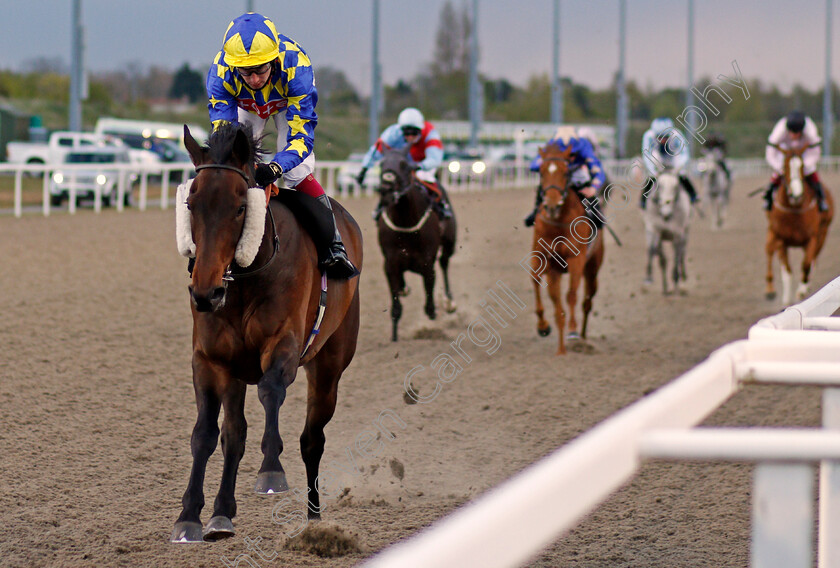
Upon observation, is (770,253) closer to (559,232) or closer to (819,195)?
(819,195)

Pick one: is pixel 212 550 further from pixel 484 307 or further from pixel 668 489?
pixel 484 307

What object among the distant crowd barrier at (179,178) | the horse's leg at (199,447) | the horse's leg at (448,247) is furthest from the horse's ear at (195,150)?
the distant crowd barrier at (179,178)

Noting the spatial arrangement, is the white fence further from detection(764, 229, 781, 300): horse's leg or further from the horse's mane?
detection(764, 229, 781, 300): horse's leg

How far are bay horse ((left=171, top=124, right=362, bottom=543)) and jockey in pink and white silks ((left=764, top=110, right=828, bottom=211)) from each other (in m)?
8.08

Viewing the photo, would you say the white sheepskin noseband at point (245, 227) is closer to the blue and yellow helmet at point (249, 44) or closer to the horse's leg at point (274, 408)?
the horse's leg at point (274, 408)

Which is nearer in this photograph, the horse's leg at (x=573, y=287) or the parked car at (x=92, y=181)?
the horse's leg at (x=573, y=287)

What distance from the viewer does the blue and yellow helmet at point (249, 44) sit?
13.1ft

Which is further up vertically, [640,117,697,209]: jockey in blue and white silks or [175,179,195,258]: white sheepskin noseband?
[640,117,697,209]: jockey in blue and white silks

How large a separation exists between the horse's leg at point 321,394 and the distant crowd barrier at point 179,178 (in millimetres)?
8331

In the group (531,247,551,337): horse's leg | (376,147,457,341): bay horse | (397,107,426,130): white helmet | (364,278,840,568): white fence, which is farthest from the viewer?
(397,107,426,130): white helmet

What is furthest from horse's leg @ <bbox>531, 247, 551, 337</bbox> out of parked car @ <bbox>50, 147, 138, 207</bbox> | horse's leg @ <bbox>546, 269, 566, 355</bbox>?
parked car @ <bbox>50, 147, 138, 207</bbox>

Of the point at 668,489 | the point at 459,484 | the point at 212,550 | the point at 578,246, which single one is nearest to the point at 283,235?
the point at 212,550

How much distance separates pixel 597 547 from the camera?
3953mm

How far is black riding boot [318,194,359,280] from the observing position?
4.32 m
